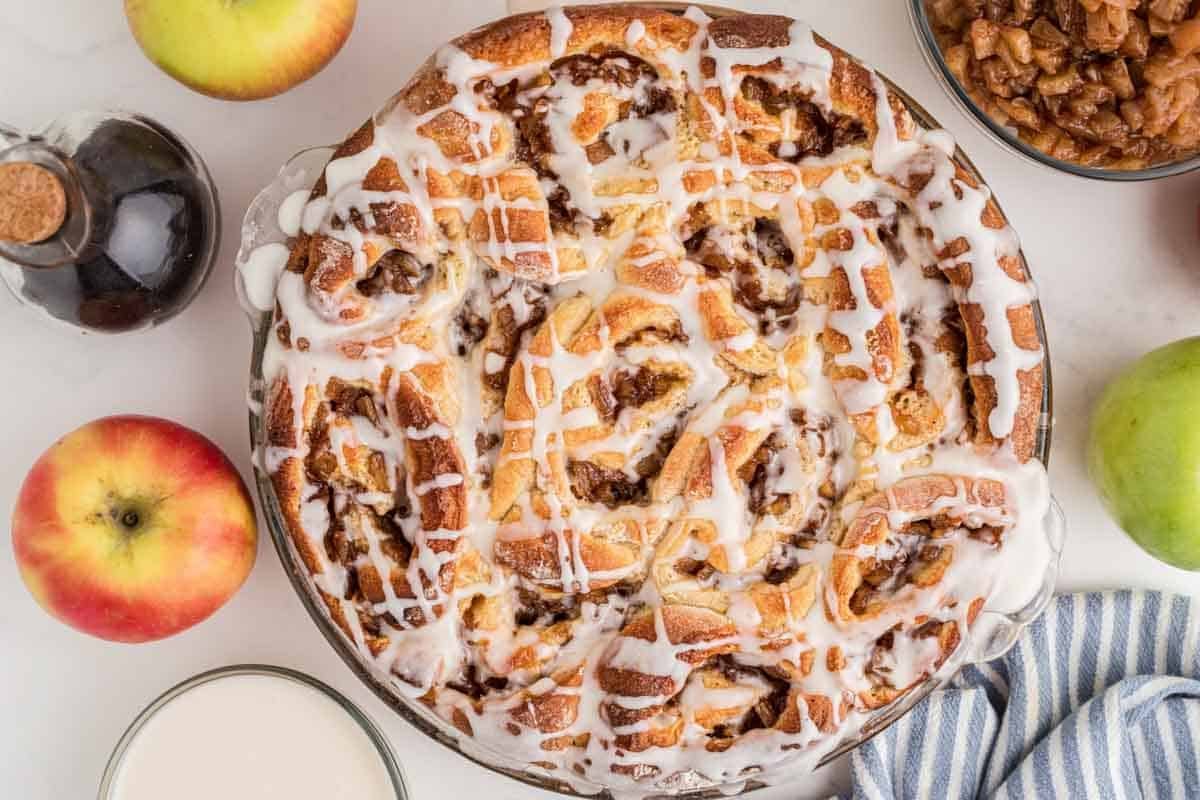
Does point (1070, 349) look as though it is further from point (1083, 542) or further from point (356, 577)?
point (356, 577)

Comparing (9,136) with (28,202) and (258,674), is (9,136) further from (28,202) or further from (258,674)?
(258,674)

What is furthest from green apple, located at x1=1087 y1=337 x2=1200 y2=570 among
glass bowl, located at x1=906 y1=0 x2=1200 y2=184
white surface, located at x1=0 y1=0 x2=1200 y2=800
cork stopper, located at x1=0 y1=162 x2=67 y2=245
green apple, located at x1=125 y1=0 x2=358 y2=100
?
cork stopper, located at x1=0 y1=162 x2=67 y2=245

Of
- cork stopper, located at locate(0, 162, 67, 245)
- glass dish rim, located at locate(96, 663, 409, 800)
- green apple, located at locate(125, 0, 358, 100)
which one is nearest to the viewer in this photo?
cork stopper, located at locate(0, 162, 67, 245)

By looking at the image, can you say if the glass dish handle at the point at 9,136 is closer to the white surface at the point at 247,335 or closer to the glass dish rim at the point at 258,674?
the white surface at the point at 247,335

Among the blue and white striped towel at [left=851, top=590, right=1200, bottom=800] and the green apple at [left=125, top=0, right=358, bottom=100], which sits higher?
the green apple at [left=125, top=0, right=358, bottom=100]

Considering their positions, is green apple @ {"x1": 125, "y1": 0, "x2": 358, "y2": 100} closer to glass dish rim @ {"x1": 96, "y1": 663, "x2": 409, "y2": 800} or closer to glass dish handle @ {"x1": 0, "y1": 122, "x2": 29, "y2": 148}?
glass dish handle @ {"x1": 0, "y1": 122, "x2": 29, "y2": 148}

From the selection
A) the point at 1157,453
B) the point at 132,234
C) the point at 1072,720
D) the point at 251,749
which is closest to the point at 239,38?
the point at 132,234
